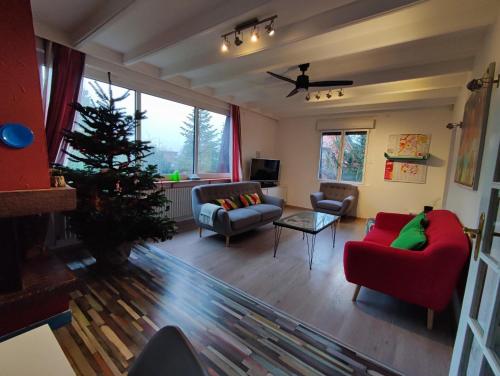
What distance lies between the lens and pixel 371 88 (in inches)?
154

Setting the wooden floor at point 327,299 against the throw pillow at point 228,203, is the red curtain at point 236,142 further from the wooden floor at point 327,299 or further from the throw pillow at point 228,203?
the wooden floor at point 327,299

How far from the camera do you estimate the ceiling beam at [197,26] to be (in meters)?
1.87

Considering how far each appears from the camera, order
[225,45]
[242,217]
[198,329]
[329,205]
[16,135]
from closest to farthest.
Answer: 1. [16,135]
2. [198,329]
3. [225,45]
4. [242,217]
5. [329,205]

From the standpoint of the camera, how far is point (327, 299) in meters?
2.18

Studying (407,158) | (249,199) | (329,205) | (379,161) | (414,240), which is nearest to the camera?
(414,240)

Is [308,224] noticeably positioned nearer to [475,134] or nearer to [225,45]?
[475,134]

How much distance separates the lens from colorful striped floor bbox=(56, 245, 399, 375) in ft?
4.80

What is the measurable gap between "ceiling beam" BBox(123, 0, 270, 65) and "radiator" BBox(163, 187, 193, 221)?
213cm

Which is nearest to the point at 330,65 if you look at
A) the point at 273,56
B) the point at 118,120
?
the point at 273,56

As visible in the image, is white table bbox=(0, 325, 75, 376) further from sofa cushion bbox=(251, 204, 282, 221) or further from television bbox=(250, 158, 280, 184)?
television bbox=(250, 158, 280, 184)

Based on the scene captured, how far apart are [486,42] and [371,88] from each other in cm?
179

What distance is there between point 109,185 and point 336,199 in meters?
4.77

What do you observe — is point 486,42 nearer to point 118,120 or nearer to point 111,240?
point 118,120

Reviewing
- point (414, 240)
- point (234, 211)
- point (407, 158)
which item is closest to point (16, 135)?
point (234, 211)
